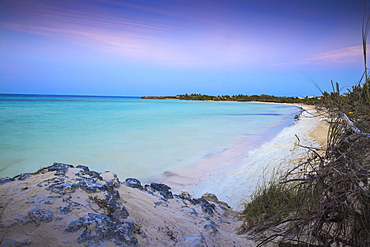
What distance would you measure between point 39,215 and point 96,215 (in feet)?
1.51

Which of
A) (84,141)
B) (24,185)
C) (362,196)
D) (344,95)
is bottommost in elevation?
(84,141)

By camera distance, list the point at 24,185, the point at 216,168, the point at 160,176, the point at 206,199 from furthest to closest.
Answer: the point at 216,168
the point at 160,176
the point at 206,199
the point at 24,185

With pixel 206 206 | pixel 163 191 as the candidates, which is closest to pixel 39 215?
pixel 163 191

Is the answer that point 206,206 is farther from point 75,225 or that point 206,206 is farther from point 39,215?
point 39,215

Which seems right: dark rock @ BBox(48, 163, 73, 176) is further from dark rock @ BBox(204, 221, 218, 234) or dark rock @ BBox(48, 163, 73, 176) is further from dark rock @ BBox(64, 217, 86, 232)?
dark rock @ BBox(204, 221, 218, 234)

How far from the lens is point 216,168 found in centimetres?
636

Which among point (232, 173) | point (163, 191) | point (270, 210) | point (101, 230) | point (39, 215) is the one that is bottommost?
point (232, 173)

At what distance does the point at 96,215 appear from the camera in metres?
2.21

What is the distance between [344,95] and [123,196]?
2583 millimetres

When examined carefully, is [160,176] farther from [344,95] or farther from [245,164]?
[344,95]

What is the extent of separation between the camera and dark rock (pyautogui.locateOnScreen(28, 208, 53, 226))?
1.99 metres

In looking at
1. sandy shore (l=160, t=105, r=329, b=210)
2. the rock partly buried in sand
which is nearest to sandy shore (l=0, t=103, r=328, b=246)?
the rock partly buried in sand

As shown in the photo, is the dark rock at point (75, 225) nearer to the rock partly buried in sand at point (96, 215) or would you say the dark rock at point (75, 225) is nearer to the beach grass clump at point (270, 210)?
the rock partly buried in sand at point (96, 215)

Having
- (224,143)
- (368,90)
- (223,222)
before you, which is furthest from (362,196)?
(224,143)
